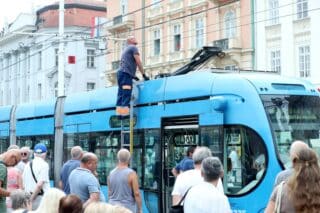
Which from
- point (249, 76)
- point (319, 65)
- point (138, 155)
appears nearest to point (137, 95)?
point (138, 155)

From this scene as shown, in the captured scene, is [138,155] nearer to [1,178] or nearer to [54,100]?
[1,178]

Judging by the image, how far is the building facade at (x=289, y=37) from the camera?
31953mm

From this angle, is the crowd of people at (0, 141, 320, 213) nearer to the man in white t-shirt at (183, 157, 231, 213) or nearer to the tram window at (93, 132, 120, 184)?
the man in white t-shirt at (183, 157, 231, 213)

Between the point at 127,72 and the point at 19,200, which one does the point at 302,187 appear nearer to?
the point at 19,200

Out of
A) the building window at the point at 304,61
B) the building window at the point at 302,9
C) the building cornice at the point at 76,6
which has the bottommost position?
the building window at the point at 304,61

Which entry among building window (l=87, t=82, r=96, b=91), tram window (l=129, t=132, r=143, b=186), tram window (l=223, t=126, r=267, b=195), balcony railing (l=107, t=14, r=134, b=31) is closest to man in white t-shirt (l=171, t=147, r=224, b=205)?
tram window (l=223, t=126, r=267, b=195)

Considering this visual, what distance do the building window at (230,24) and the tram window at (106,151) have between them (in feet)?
79.2

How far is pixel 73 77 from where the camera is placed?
6291 centimetres

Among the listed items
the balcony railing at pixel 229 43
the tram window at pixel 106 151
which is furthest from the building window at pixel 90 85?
the tram window at pixel 106 151

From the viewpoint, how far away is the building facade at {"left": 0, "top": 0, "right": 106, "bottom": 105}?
205 feet

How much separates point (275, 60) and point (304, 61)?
7.46ft

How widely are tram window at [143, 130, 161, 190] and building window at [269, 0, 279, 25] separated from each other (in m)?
23.4

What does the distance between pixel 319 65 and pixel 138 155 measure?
20654 millimetres

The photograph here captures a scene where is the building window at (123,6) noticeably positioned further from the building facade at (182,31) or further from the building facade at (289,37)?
the building facade at (289,37)
